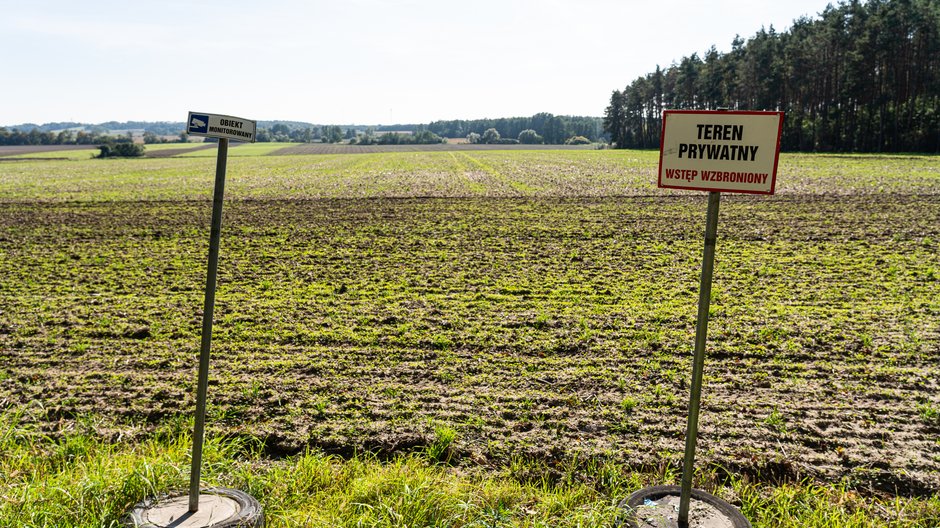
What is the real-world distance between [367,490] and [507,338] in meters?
4.15

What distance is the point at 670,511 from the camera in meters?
4.02

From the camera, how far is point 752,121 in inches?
133

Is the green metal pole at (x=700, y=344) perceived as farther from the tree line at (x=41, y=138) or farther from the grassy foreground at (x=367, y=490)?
the tree line at (x=41, y=138)

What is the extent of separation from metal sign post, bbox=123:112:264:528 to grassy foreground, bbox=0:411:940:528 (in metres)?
0.14

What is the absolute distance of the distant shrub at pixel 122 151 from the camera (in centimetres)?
7612

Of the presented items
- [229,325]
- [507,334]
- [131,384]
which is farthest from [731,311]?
[131,384]

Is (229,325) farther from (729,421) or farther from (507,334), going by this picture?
(729,421)

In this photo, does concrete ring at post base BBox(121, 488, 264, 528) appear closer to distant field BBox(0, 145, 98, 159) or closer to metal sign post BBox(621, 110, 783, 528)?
metal sign post BBox(621, 110, 783, 528)

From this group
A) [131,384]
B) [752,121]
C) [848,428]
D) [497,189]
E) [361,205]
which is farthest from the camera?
[497,189]

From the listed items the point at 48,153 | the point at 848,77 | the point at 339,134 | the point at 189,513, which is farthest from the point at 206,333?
the point at 339,134

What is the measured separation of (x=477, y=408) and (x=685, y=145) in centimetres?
341

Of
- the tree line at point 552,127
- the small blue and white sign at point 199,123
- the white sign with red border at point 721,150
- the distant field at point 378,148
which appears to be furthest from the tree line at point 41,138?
the white sign with red border at point 721,150

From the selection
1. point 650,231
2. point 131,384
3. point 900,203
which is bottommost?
point 131,384

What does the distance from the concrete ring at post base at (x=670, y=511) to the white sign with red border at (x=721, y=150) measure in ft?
6.57
